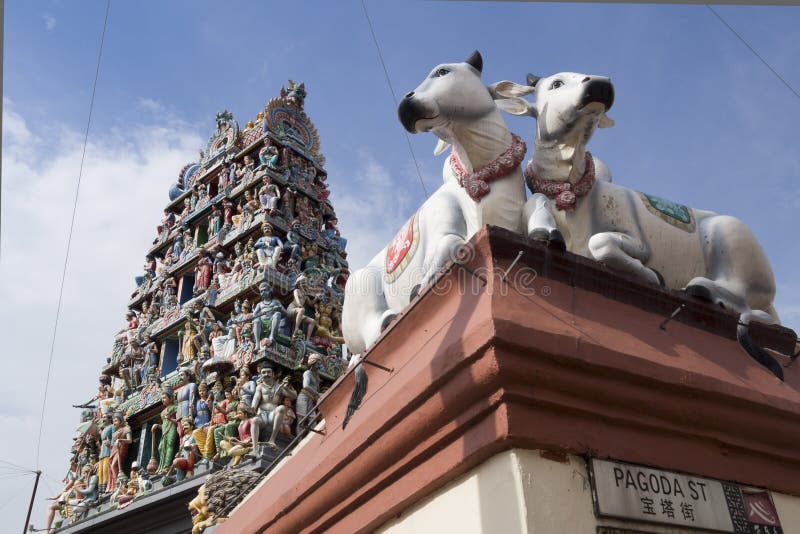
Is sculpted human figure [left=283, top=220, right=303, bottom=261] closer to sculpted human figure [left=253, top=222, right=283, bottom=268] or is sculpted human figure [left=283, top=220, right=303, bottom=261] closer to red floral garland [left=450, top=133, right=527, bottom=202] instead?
sculpted human figure [left=253, top=222, right=283, bottom=268]

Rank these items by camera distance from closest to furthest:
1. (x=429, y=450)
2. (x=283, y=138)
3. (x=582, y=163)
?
1. (x=429, y=450)
2. (x=582, y=163)
3. (x=283, y=138)

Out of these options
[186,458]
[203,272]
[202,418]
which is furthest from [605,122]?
[203,272]

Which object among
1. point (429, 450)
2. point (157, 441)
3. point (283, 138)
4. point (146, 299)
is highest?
point (283, 138)

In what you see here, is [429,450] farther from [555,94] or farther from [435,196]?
[555,94]

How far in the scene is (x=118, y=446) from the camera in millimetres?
17297

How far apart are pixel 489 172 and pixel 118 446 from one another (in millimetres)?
15283

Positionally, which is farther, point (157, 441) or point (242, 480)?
point (157, 441)

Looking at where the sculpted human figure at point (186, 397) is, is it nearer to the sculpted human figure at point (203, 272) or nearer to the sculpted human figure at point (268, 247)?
the sculpted human figure at point (203, 272)

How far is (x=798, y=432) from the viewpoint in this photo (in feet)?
12.9

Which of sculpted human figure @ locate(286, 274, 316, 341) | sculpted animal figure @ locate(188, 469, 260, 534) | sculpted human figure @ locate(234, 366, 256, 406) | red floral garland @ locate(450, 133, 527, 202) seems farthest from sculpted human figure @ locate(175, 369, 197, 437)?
red floral garland @ locate(450, 133, 527, 202)

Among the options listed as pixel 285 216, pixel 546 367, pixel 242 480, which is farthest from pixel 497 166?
pixel 285 216

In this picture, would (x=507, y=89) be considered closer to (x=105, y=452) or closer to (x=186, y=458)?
(x=186, y=458)

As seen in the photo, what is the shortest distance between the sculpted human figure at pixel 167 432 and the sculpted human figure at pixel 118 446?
125cm

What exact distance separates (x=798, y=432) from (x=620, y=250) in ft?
4.54
